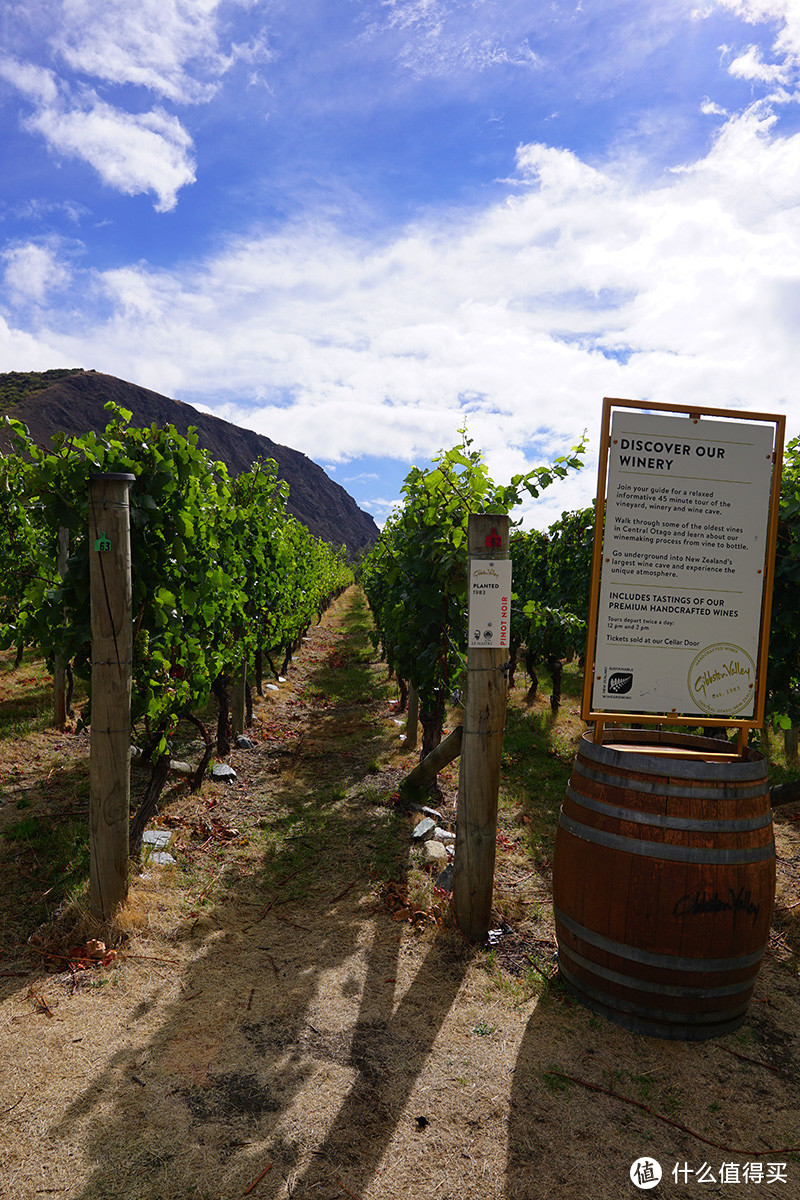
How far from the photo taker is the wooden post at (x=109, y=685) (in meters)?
3.45

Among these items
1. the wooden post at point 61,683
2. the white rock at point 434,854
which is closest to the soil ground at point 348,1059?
the white rock at point 434,854

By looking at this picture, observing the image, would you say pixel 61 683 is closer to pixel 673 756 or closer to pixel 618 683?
pixel 618 683

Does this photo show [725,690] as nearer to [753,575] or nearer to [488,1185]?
[753,575]

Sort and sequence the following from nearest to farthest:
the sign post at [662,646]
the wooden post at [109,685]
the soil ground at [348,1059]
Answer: the soil ground at [348,1059], the sign post at [662,646], the wooden post at [109,685]

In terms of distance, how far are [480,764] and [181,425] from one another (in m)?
145

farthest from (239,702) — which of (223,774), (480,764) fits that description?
(480,764)

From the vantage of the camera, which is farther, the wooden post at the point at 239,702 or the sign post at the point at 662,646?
the wooden post at the point at 239,702

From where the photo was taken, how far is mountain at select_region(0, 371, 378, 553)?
86750 mm

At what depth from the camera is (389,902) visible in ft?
13.4

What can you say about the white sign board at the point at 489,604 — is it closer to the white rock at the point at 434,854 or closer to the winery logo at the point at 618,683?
the winery logo at the point at 618,683

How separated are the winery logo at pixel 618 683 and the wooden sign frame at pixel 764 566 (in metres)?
0.08

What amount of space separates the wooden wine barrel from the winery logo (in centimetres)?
31

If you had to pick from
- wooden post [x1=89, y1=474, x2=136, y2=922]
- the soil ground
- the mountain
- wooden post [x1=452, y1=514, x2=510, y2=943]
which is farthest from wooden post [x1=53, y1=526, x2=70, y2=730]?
the mountain

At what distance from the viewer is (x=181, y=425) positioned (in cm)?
13588
